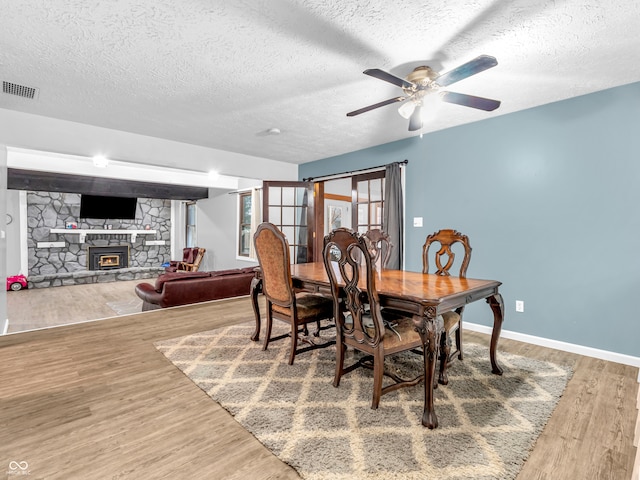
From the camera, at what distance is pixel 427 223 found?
4102mm

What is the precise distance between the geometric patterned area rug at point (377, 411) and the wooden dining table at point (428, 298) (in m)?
0.18

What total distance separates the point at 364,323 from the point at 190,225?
9.21 meters

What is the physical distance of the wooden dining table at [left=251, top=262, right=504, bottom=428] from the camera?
1792 mm

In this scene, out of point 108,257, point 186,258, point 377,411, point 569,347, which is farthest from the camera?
point 108,257

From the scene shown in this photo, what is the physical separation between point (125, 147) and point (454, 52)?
3884mm

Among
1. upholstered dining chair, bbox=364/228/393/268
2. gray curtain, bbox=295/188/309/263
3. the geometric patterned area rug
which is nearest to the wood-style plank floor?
the geometric patterned area rug

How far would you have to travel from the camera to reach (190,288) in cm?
441

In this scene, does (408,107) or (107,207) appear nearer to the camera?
(408,107)

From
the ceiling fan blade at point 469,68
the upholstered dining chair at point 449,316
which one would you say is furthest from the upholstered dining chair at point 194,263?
the ceiling fan blade at point 469,68

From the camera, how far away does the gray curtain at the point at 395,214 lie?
14.0ft

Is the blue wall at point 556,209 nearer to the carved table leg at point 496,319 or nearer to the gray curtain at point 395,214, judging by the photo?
the gray curtain at point 395,214

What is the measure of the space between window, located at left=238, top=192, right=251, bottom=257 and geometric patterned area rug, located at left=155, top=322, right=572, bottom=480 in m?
4.89

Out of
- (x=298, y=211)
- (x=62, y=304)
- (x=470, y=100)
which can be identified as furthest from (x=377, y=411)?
(x=62, y=304)

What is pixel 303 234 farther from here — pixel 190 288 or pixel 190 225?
pixel 190 225
